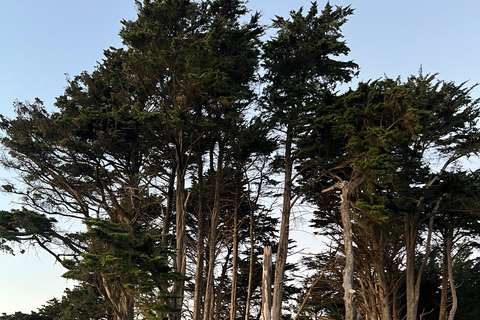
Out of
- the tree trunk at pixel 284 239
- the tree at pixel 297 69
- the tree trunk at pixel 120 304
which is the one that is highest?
the tree at pixel 297 69

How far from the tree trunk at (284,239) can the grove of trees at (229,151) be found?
4cm

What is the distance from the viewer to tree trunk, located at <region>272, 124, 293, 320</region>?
1301 cm

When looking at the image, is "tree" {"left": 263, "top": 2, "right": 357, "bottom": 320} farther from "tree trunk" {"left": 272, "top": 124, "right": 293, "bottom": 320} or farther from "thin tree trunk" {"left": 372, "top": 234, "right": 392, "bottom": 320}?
"thin tree trunk" {"left": 372, "top": 234, "right": 392, "bottom": 320}

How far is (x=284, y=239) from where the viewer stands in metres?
13.6

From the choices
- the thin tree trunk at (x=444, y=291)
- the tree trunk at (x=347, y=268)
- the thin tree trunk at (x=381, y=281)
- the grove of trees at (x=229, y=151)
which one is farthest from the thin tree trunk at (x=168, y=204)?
the thin tree trunk at (x=444, y=291)

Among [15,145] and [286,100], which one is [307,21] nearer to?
[286,100]

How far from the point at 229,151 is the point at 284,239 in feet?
11.9

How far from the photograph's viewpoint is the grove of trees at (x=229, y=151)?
12.2m

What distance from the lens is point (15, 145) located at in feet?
47.4

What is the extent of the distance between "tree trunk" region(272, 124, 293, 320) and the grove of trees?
42 mm

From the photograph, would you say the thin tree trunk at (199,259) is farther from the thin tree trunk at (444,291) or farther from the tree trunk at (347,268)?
the thin tree trunk at (444,291)

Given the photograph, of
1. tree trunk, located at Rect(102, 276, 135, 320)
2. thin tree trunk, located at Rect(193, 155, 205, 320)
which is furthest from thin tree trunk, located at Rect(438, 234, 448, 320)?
tree trunk, located at Rect(102, 276, 135, 320)

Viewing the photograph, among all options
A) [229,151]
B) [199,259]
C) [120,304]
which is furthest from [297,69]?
[120,304]

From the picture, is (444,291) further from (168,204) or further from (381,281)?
(168,204)
